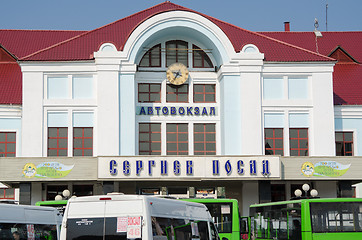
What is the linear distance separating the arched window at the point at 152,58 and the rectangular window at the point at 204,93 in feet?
9.19

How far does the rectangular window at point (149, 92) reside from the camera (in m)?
39.2

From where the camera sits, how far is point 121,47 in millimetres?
37406

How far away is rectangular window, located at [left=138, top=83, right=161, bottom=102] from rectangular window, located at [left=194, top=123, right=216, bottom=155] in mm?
2929

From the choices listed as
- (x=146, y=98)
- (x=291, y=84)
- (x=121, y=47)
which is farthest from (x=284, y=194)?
(x=121, y=47)

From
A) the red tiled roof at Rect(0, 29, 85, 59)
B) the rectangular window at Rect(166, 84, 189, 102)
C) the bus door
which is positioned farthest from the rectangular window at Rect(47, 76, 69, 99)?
the bus door

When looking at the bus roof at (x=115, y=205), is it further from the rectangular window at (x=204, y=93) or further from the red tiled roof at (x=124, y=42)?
the rectangular window at (x=204, y=93)

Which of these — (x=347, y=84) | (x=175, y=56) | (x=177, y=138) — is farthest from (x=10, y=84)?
(x=347, y=84)

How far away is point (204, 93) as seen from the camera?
3975cm

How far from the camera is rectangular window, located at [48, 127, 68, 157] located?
3719 cm

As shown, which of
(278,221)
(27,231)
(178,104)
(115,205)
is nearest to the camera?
(115,205)

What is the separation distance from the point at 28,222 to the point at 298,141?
23311 millimetres

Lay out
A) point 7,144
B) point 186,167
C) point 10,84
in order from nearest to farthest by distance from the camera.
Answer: point 186,167 < point 7,144 < point 10,84

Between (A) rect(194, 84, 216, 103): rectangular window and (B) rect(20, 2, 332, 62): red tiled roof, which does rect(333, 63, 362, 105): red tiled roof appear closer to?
(B) rect(20, 2, 332, 62): red tiled roof

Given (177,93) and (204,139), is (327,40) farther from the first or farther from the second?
(204,139)
